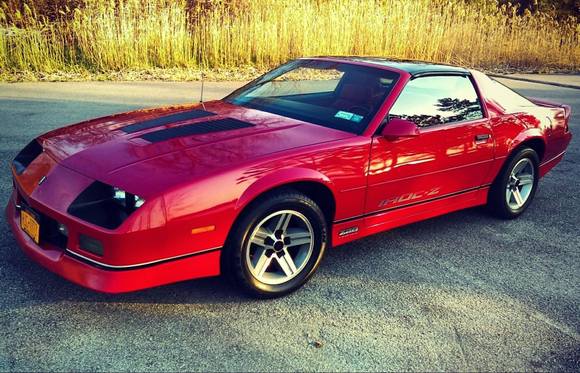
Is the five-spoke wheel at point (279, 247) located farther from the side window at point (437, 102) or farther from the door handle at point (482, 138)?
the door handle at point (482, 138)

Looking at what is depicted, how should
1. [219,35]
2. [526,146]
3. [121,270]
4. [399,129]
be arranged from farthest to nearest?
[219,35] < [526,146] < [399,129] < [121,270]

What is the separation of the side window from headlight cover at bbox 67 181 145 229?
1850 millimetres

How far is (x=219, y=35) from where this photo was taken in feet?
38.4

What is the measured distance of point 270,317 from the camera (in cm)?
303

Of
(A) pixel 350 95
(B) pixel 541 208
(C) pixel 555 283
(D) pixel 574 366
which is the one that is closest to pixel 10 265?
(A) pixel 350 95

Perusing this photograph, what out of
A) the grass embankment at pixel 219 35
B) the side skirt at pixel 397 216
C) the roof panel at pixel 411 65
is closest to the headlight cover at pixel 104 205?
the side skirt at pixel 397 216

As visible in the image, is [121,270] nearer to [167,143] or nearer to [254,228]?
[254,228]

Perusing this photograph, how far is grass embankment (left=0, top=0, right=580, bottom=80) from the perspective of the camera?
10.5m

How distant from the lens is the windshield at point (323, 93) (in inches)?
148

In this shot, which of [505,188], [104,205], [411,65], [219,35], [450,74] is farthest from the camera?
[219,35]

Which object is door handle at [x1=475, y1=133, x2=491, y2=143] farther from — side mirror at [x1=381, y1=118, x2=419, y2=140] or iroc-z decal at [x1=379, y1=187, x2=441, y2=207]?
side mirror at [x1=381, y1=118, x2=419, y2=140]

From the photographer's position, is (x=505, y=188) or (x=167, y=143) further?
(x=505, y=188)

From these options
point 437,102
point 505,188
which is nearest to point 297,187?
point 437,102

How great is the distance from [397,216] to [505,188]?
1.31 meters
